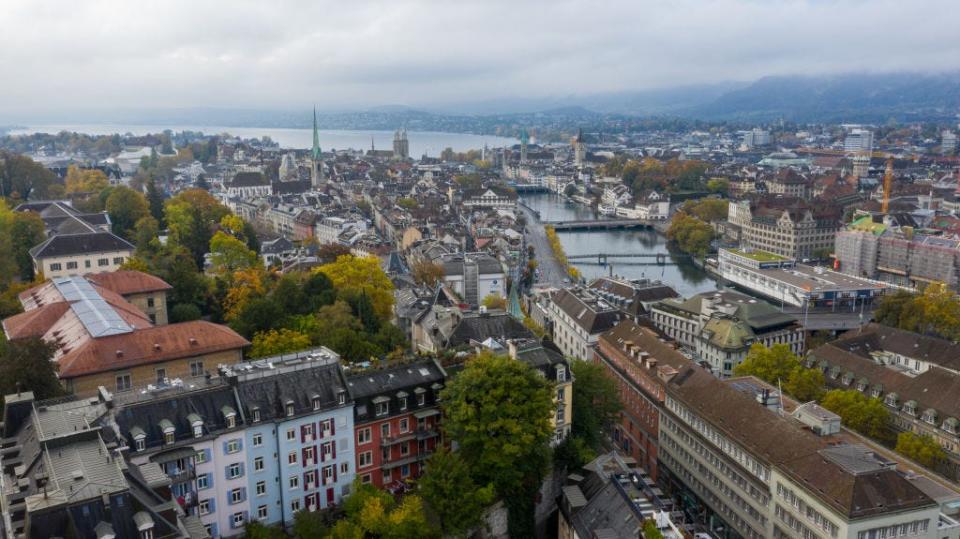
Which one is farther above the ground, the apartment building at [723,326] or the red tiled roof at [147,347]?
the red tiled roof at [147,347]

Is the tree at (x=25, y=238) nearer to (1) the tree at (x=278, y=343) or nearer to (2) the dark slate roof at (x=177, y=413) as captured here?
(1) the tree at (x=278, y=343)

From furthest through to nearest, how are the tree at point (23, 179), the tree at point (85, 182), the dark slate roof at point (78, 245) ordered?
the tree at point (85, 182), the tree at point (23, 179), the dark slate roof at point (78, 245)

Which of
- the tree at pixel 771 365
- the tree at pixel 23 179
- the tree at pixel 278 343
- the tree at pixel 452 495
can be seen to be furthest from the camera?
the tree at pixel 23 179

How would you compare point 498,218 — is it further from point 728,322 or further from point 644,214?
point 728,322

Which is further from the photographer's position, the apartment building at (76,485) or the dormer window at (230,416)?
the dormer window at (230,416)

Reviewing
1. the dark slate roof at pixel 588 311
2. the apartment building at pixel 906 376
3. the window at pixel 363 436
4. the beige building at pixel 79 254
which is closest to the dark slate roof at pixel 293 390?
the window at pixel 363 436

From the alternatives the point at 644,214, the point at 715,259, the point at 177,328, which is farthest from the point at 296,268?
the point at 644,214
